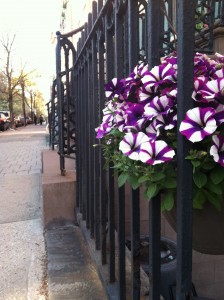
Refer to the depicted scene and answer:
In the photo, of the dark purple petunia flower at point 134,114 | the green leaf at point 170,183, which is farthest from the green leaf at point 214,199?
the dark purple petunia flower at point 134,114

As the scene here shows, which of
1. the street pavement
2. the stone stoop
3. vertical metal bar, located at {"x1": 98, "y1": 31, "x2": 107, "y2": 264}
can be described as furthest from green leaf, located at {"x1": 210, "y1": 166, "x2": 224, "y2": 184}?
the stone stoop

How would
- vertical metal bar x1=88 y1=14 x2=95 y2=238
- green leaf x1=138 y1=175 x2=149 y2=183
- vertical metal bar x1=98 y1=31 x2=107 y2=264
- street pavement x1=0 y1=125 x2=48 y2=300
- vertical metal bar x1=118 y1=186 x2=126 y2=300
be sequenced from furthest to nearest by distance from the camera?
1. vertical metal bar x1=88 y1=14 x2=95 y2=238
2. street pavement x1=0 y1=125 x2=48 y2=300
3. vertical metal bar x1=98 y1=31 x2=107 y2=264
4. vertical metal bar x1=118 y1=186 x2=126 y2=300
5. green leaf x1=138 y1=175 x2=149 y2=183

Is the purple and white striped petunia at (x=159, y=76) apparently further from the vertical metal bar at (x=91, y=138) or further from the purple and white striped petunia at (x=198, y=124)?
the vertical metal bar at (x=91, y=138)

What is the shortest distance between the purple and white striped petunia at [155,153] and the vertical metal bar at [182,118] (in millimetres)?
58

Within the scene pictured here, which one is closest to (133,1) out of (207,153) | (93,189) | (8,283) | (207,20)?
(207,153)

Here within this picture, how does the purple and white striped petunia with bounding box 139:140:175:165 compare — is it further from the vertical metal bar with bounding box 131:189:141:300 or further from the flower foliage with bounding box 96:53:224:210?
the vertical metal bar with bounding box 131:189:141:300

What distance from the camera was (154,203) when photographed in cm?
127

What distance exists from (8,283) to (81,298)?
62 centimetres

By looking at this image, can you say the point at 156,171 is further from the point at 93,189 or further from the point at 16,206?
the point at 16,206

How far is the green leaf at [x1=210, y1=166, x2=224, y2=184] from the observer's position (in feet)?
3.31

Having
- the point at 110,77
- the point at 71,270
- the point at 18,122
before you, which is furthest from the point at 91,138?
the point at 18,122

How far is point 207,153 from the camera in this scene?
1020mm

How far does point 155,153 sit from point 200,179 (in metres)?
0.16

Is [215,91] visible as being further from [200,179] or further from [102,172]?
[102,172]
